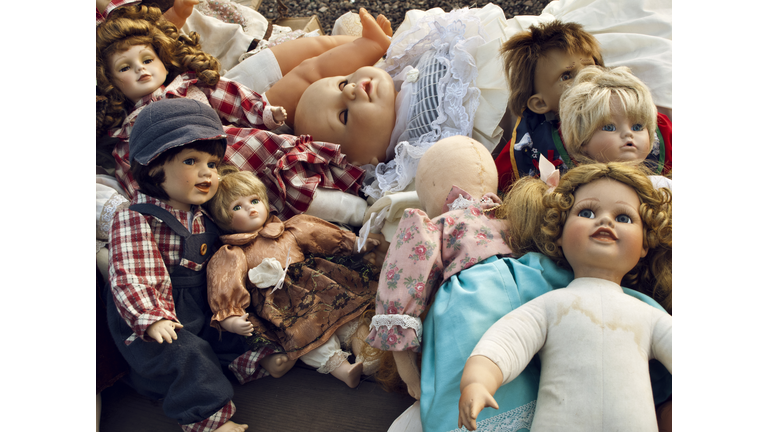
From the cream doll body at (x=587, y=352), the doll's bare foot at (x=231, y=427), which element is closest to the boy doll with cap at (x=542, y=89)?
the cream doll body at (x=587, y=352)

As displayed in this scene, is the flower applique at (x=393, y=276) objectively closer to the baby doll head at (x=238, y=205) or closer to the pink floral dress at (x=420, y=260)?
the pink floral dress at (x=420, y=260)

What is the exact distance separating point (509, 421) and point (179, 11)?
7.42 feet

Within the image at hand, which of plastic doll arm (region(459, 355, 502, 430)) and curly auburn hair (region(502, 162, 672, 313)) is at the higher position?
curly auburn hair (region(502, 162, 672, 313))

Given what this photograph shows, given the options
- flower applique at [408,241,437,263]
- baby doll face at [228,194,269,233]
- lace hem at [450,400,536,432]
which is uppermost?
flower applique at [408,241,437,263]

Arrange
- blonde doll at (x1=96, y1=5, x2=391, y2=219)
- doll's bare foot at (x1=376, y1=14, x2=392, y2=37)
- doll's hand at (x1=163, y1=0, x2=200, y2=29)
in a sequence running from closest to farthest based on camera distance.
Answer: blonde doll at (x1=96, y1=5, x2=391, y2=219) → doll's hand at (x1=163, y1=0, x2=200, y2=29) → doll's bare foot at (x1=376, y1=14, x2=392, y2=37)

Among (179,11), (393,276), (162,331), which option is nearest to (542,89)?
(393,276)

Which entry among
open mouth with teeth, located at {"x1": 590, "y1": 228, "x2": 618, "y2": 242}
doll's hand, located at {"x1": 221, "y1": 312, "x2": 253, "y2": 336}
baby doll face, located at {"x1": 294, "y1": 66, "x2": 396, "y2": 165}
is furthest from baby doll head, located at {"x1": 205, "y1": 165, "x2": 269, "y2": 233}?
open mouth with teeth, located at {"x1": 590, "y1": 228, "x2": 618, "y2": 242}

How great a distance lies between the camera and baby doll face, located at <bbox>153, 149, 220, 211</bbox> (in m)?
1.58

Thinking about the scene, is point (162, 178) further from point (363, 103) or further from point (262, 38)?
point (262, 38)

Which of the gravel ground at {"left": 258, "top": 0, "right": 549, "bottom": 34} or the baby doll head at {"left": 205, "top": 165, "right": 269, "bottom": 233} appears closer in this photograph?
the baby doll head at {"left": 205, "top": 165, "right": 269, "bottom": 233}

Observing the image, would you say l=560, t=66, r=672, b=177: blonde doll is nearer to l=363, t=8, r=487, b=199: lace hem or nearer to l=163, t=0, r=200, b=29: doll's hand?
l=363, t=8, r=487, b=199: lace hem

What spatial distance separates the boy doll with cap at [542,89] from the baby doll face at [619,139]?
16cm

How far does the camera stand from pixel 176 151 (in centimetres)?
158

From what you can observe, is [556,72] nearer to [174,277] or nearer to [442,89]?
[442,89]
